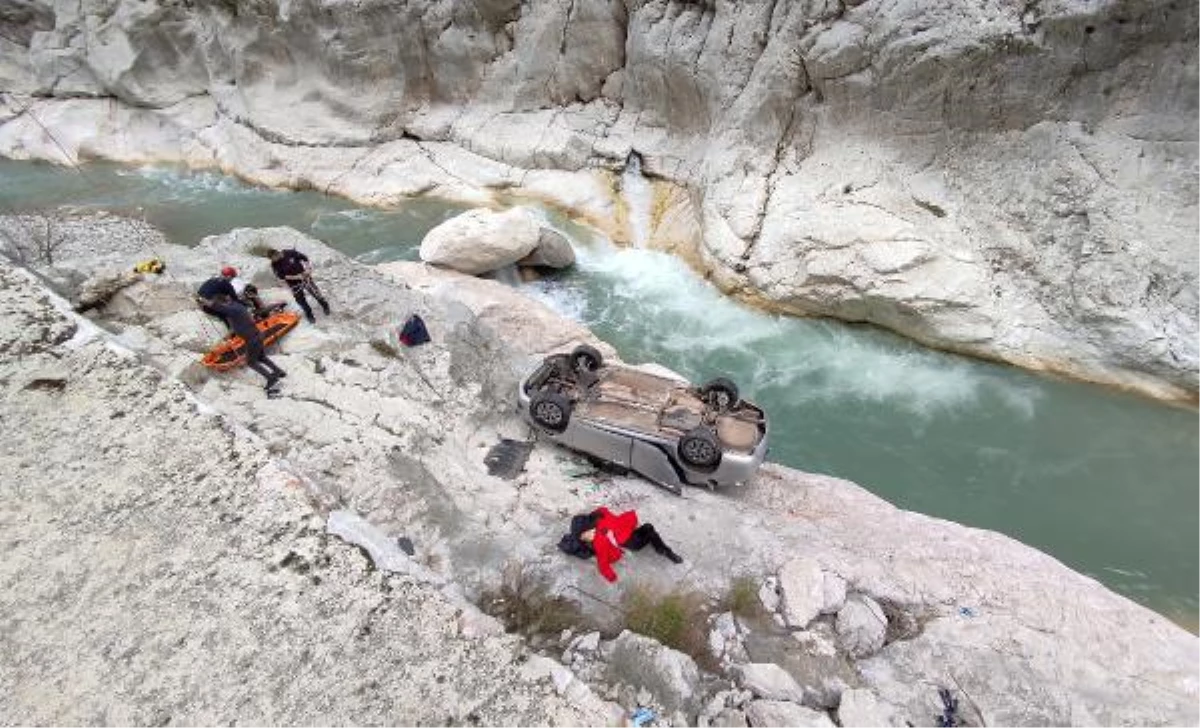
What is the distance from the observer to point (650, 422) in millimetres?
6918

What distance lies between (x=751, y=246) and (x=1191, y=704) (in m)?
8.77

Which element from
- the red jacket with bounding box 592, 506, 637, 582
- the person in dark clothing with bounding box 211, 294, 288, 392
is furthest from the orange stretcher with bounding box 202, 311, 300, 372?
the red jacket with bounding box 592, 506, 637, 582

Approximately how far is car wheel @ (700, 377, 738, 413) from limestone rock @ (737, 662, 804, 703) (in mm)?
3181

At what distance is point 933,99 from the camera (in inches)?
421

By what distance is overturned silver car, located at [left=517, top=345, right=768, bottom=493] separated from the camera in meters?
6.50

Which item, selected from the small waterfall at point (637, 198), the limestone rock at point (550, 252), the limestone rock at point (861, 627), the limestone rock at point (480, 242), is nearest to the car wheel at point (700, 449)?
the limestone rock at point (861, 627)

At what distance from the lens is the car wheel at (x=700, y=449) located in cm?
640

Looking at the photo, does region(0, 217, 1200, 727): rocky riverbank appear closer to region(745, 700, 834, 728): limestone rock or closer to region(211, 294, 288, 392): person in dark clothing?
region(745, 700, 834, 728): limestone rock

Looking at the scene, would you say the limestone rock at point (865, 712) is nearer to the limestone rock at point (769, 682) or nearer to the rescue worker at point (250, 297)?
the limestone rock at point (769, 682)

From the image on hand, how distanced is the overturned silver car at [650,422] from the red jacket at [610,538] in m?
1.28

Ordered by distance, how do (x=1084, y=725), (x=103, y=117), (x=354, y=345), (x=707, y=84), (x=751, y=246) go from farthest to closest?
(x=103, y=117) → (x=707, y=84) → (x=751, y=246) → (x=354, y=345) → (x=1084, y=725)

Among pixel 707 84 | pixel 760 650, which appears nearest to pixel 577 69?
pixel 707 84

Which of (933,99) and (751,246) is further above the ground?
(933,99)

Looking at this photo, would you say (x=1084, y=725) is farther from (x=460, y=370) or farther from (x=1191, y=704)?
(x=460, y=370)
